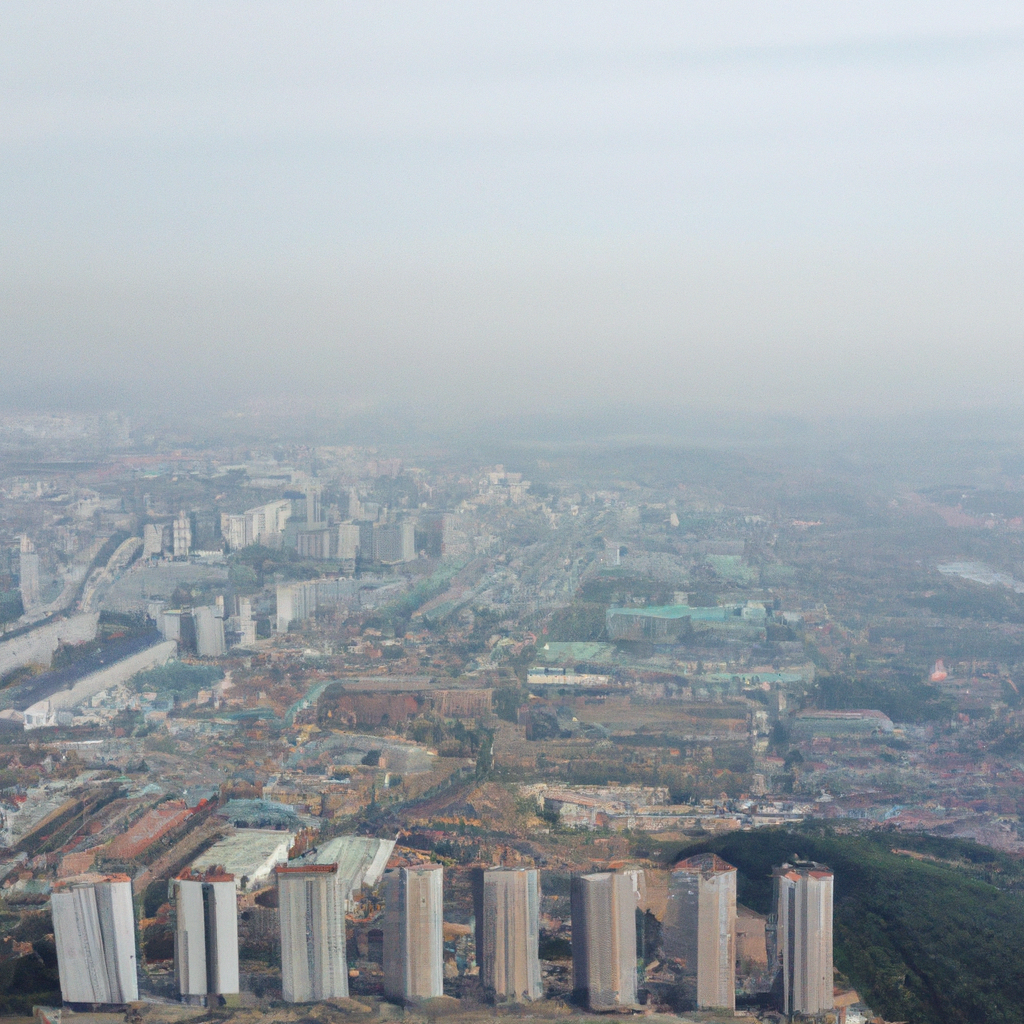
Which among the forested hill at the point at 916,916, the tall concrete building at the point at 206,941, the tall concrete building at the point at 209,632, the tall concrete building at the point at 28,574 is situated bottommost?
the forested hill at the point at 916,916

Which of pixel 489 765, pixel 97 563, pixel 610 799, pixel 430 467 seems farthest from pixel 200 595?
pixel 610 799

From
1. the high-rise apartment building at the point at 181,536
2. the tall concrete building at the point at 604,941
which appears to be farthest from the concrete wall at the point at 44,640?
the tall concrete building at the point at 604,941

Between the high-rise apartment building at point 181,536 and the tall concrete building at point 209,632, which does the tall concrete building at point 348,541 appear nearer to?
the high-rise apartment building at point 181,536

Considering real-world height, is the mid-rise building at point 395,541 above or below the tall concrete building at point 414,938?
above

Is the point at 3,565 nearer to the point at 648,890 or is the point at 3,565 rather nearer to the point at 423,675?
the point at 423,675

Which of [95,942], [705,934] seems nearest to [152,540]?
[95,942]

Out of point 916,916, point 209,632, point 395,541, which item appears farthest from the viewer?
point 395,541

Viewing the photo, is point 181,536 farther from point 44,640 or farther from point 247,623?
point 44,640
